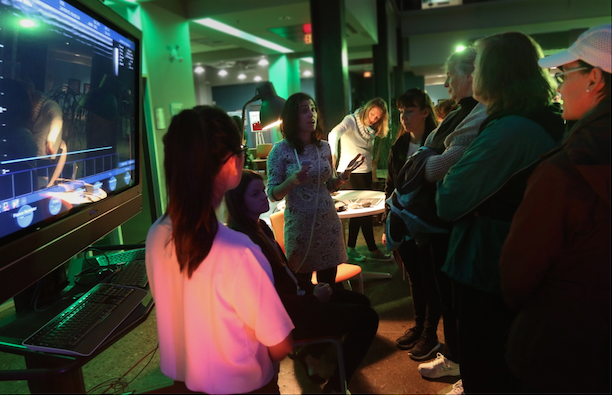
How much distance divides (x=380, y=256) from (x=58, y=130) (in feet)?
10.9

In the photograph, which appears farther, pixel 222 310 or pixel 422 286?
pixel 422 286

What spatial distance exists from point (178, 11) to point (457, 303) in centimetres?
504

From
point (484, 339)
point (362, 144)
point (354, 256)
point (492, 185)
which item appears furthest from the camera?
point (362, 144)

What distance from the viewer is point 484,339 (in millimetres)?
1508

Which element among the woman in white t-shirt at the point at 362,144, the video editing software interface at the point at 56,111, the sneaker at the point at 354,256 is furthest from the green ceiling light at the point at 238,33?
the video editing software interface at the point at 56,111

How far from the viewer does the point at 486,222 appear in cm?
145

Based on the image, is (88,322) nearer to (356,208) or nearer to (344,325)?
(344,325)

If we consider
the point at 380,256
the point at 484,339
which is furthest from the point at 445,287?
the point at 380,256

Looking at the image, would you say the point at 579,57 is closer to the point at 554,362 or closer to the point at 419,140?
the point at 554,362

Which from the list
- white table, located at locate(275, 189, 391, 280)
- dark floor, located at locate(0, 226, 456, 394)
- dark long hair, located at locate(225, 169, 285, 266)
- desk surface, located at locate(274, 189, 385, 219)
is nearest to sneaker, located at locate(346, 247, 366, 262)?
white table, located at locate(275, 189, 391, 280)

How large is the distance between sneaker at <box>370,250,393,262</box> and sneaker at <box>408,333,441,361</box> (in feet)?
5.65

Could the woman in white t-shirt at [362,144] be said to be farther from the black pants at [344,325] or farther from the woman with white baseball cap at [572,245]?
the woman with white baseball cap at [572,245]

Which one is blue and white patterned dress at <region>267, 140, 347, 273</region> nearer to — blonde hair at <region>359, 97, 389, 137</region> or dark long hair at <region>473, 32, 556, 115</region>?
dark long hair at <region>473, 32, 556, 115</region>

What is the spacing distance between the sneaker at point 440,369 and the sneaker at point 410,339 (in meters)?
Result: 0.28
